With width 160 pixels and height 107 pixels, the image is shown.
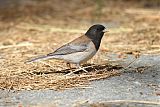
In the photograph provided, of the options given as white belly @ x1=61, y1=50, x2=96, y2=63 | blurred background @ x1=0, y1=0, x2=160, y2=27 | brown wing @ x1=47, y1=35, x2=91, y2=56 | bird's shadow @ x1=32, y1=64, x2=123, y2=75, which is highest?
blurred background @ x1=0, y1=0, x2=160, y2=27

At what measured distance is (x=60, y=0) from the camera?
13836 millimetres

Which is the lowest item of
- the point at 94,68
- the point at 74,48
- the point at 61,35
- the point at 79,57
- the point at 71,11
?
the point at 94,68

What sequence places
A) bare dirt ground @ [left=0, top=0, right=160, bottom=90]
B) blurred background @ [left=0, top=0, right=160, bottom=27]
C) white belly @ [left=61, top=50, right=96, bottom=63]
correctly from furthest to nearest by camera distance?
1. blurred background @ [left=0, top=0, right=160, bottom=27]
2. white belly @ [left=61, top=50, right=96, bottom=63]
3. bare dirt ground @ [left=0, top=0, right=160, bottom=90]

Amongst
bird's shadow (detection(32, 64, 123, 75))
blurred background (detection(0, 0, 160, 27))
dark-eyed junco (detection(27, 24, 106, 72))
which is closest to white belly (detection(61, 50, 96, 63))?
dark-eyed junco (detection(27, 24, 106, 72))

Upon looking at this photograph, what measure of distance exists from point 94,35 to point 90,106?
6.17 ft

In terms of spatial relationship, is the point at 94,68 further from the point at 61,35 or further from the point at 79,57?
the point at 61,35

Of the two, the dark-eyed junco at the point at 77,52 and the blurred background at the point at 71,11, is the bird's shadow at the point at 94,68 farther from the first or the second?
the blurred background at the point at 71,11

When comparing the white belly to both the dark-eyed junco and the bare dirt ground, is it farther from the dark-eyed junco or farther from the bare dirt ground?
the bare dirt ground

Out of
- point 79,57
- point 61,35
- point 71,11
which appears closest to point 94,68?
point 79,57

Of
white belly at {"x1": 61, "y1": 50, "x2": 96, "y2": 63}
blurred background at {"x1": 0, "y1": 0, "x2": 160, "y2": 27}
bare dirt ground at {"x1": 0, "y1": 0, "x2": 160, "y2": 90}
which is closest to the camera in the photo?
bare dirt ground at {"x1": 0, "y1": 0, "x2": 160, "y2": 90}

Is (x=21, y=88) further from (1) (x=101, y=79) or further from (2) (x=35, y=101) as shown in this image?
(1) (x=101, y=79)

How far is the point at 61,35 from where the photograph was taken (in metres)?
9.12

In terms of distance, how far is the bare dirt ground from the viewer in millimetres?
5652

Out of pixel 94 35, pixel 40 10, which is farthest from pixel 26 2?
pixel 94 35
